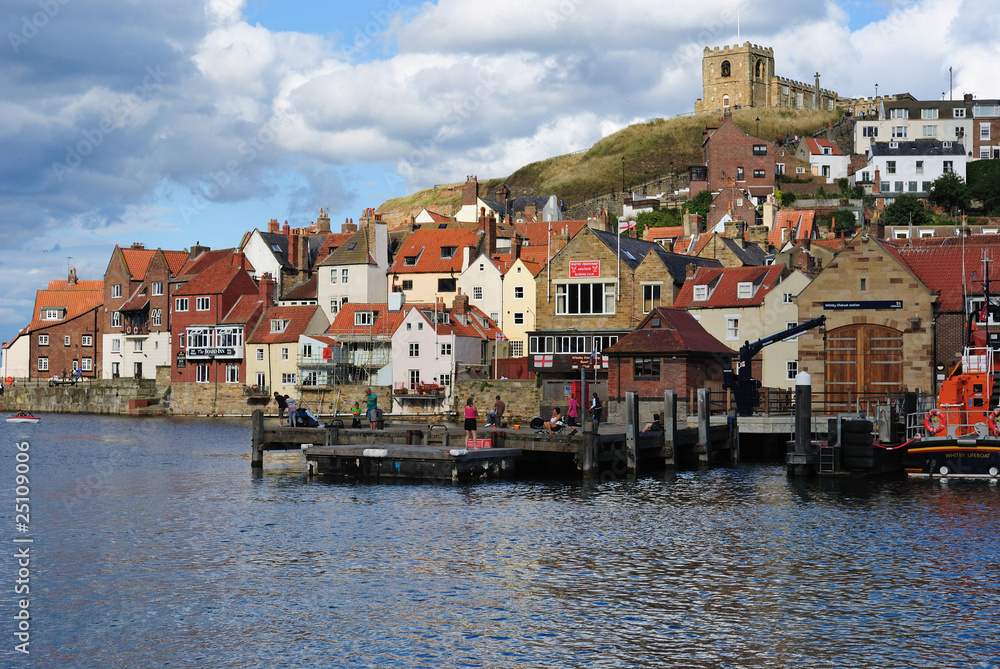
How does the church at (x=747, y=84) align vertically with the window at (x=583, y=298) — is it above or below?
above

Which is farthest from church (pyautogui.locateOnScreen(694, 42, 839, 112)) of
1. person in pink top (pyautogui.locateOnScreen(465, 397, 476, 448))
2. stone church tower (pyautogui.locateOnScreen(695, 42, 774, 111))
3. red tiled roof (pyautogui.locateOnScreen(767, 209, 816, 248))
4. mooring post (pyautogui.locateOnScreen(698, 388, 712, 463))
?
person in pink top (pyautogui.locateOnScreen(465, 397, 476, 448))

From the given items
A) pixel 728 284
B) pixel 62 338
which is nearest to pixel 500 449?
pixel 728 284

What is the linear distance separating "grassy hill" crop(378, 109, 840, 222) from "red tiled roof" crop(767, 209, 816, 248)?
4249 cm

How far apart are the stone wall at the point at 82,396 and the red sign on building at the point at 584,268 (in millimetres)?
45992

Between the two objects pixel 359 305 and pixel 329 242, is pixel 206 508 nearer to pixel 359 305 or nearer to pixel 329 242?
pixel 359 305

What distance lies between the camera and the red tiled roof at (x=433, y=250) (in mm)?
101062

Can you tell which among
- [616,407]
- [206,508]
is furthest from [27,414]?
[206,508]

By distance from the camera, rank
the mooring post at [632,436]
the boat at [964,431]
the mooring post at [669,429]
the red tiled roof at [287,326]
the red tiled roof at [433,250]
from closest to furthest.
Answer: the boat at [964,431] < the mooring post at [632,436] < the mooring post at [669,429] < the red tiled roof at [433,250] < the red tiled roof at [287,326]

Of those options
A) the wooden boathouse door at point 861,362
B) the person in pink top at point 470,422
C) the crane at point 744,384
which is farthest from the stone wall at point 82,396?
the person in pink top at point 470,422

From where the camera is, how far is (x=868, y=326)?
64188 mm

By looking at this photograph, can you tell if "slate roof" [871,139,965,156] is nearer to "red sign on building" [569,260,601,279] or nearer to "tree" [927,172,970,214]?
"tree" [927,172,970,214]

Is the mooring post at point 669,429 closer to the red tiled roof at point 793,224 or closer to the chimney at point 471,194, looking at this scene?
the red tiled roof at point 793,224

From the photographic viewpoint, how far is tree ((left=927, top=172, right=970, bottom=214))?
11838 centimetres

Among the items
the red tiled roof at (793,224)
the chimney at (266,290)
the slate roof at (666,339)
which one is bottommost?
the slate roof at (666,339)
